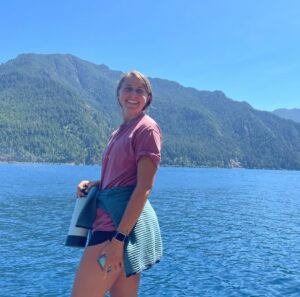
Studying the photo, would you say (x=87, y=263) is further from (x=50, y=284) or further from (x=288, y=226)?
(x=288, y=226)

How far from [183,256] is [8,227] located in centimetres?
1618

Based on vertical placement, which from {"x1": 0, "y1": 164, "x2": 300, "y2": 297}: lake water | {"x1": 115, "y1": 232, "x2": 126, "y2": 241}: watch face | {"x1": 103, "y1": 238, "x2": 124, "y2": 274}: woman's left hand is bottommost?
{"x1": 0, "y1": 164, "x2": 300, "y2": 297}: lake water

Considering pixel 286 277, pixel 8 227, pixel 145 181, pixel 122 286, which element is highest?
pixel 145 181

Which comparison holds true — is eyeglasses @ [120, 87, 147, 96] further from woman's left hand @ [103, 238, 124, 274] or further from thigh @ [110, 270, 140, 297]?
thigh @ [110, 270, 140, 297]

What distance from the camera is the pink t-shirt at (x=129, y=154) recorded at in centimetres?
388

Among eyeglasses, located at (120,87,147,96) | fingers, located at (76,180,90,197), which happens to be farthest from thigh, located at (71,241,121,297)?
eyeglasses, located at (120,87,147,96)

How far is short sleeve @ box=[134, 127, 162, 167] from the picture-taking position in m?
3.82

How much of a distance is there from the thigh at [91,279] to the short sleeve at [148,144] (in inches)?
40.8

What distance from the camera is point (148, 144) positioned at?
3.87 m

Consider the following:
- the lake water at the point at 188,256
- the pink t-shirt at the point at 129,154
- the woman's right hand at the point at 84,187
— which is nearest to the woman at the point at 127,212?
the pink t-shirt at the point at 129,154

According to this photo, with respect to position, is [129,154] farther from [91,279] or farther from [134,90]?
[91,279]

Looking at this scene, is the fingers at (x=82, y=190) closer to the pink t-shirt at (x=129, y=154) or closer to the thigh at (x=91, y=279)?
the pink t-shirt at (x=129, y=154)

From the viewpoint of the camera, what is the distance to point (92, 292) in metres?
3.73

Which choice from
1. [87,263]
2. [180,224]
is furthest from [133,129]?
[180,224]
